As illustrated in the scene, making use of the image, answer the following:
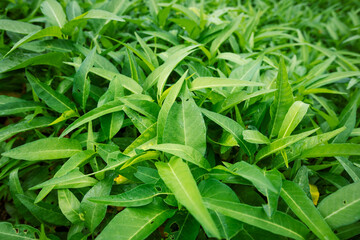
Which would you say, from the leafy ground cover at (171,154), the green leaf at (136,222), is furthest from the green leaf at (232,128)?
the green leaf at (136,222)

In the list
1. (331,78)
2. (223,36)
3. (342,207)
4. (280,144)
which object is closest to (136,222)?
(280,144)

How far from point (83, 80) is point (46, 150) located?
33 cm

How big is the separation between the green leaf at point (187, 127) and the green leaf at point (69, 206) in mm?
457

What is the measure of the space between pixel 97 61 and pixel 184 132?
0.65 m

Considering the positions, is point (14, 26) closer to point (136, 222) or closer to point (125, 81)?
point (125, 81)

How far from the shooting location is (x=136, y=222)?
0.67 meters

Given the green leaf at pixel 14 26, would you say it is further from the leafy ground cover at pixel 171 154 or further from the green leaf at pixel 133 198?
the green leaf at pixel 133 198

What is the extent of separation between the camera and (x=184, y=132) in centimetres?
78

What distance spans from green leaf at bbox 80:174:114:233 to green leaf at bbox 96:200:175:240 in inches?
7.1

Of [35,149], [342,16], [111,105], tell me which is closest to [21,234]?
[35,149]

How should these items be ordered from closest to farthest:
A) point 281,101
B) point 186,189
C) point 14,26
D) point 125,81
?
point 186,189 < point 281,101 < point 125,81 < point 14,26

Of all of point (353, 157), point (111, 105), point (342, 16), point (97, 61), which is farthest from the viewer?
point (342, 16)

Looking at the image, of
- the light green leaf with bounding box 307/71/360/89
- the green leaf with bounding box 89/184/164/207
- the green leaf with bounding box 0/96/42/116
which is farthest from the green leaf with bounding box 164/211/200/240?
the light green leaf with bounding box 307/71/360/89

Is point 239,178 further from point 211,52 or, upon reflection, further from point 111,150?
point 211,52
